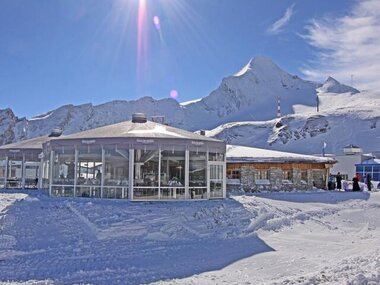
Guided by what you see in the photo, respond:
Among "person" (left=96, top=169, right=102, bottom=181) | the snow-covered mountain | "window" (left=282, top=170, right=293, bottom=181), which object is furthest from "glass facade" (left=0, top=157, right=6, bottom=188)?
the snow-covered mountain

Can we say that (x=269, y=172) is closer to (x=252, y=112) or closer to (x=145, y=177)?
(x=145, y=177)

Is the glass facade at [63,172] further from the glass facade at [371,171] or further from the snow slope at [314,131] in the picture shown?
the snow slope at [314,131]

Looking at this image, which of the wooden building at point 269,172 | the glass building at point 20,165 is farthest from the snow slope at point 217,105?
the glass building at point 20,165

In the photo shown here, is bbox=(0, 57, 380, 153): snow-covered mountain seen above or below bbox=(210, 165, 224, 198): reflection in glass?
above

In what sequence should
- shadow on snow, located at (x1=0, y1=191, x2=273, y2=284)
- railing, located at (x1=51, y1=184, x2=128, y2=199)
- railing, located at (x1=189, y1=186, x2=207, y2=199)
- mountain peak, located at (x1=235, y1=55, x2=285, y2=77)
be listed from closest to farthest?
shadow on snow, located at (x1=0, y1=191, x2=273, y2=284) < railing, located at (x1=51, y1=184, x2=128, y2=199) < railing, located at (x1=189, y1=186, x2=207, y2=199) < mountain peak, located at (x1=235, y1=55, x2=285, y2=77)

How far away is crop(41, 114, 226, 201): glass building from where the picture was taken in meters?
18.5

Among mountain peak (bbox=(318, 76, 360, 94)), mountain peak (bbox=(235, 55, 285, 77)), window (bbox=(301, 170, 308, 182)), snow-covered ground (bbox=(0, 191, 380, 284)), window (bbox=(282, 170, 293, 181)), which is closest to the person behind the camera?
snow-covered ground (bbox=(0, 191, 380, 284))

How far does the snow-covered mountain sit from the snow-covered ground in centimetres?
6862

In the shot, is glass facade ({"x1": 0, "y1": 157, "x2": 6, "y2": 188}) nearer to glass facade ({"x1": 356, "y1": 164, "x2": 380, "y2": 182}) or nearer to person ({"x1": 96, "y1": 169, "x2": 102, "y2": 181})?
person ({"x1": 96, "y1": 169, "x2": 102, "y2": 181})

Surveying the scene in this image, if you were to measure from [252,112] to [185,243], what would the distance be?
11676 centimetres

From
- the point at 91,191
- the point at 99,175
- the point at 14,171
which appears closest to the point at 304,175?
the point at 99,175

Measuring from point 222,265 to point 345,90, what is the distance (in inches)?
5250

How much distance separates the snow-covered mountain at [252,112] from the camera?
90250 millimetres

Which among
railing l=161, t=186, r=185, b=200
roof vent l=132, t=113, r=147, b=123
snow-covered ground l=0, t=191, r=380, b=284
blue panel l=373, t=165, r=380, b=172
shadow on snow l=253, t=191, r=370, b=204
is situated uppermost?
roof vent l=132, t=113, r=147, b=123
